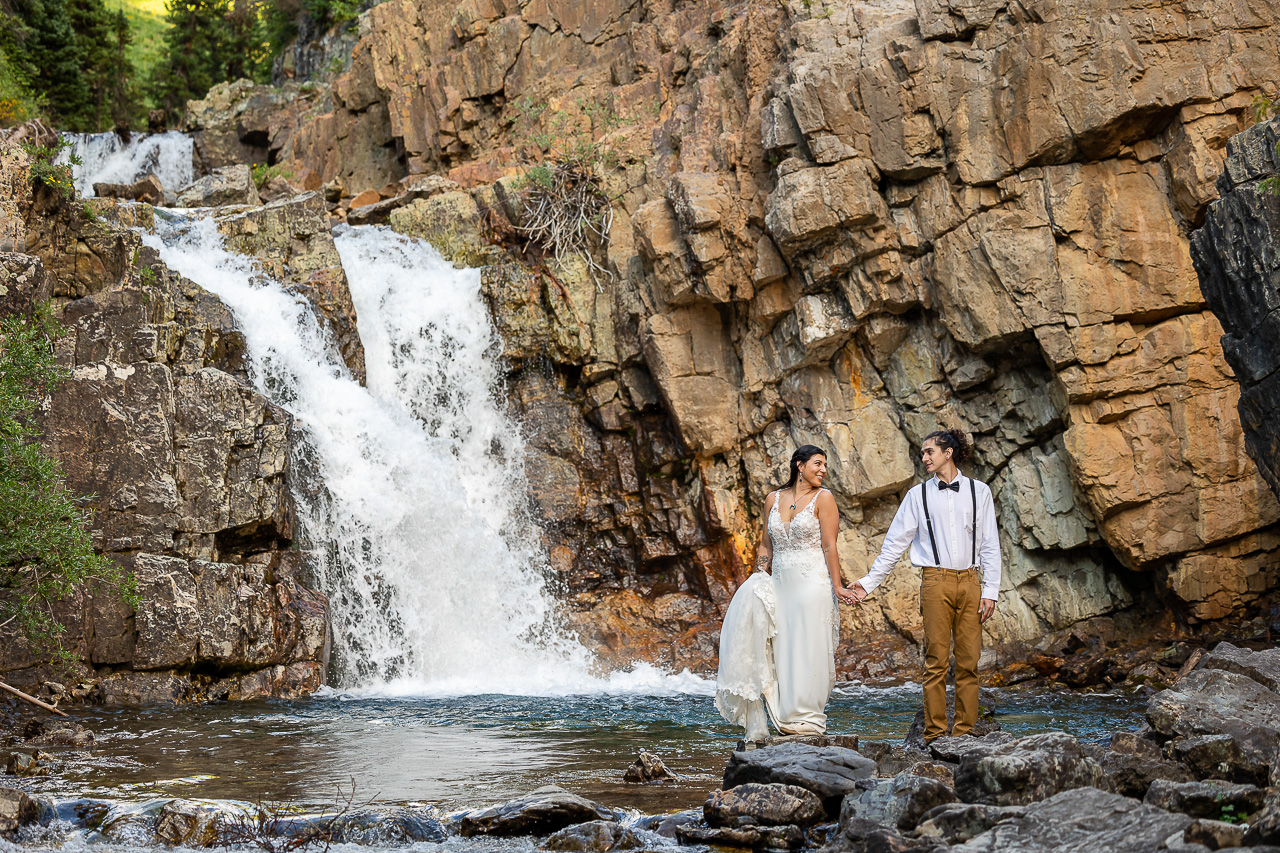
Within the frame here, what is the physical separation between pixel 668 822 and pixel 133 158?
96.3 feet

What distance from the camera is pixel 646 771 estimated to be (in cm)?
800

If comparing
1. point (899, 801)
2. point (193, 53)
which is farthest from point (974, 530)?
point (193, 53)

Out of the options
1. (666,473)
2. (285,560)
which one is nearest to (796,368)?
(666,473)

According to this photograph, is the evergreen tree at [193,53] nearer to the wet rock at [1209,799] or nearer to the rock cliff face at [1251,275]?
the rock cliff face at [1251,275]

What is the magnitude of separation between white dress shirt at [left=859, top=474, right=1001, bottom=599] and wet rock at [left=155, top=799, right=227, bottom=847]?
4.89 m

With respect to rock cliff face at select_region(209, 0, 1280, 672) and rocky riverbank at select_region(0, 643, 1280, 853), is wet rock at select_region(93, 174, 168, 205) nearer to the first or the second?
rock cliff face at select_region(209, 0, 1280, 672)

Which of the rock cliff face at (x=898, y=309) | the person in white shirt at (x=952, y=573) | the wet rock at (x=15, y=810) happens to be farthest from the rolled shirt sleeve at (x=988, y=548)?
the wet rock at (x=15, y=810)

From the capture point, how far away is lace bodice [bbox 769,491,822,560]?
8.36 metres

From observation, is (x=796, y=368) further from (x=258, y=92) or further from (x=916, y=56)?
(x=258, y=92)

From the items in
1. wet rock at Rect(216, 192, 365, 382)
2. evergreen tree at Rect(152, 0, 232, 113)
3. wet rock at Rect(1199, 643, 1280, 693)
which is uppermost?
evergreen tree at Rect(152, 0, 232, 113)

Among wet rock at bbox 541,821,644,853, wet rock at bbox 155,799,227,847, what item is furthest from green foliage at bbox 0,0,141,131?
wet rock at bbox 541,821,644,853

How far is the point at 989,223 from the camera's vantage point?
50.8ft

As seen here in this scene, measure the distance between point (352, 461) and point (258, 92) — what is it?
64.9 feet

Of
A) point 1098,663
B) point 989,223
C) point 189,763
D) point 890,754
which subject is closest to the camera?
point 890,754
